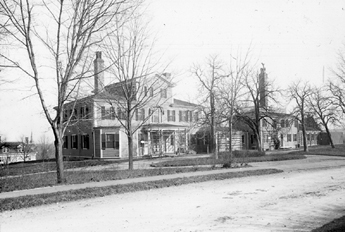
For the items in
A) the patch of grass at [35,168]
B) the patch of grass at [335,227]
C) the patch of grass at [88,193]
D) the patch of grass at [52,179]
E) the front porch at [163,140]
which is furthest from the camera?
the front porch at [163,140]

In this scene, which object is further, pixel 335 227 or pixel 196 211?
pixel 196 211

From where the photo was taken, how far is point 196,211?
29.1 feet

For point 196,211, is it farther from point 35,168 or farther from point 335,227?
point 35,168

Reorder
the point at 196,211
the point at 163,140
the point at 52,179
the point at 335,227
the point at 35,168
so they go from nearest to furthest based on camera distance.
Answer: the point at 335,227 < the point at 196,211 < the point at 52,179 < the point at 35,168 < the point at 163,140


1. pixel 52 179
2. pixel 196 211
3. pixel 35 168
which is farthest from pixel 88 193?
pixel 35 168

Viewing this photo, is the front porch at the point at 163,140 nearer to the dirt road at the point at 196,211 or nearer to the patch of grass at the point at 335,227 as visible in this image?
the dirt road at the point at 196,211

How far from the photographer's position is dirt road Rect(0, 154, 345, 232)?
7.40 m

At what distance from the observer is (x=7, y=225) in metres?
7.80

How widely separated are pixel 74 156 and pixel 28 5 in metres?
27.5

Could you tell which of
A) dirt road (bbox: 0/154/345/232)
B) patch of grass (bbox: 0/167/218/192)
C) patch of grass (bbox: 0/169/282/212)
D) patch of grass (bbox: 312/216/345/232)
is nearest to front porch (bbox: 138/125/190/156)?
patch of grass (bbox: 0/167/218/192)

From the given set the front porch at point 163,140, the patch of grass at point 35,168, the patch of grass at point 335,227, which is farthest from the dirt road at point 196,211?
the front porch at point 163,140

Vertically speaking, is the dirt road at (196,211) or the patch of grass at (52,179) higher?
the patch of grass at (52,179)

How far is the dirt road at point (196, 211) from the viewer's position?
740cm

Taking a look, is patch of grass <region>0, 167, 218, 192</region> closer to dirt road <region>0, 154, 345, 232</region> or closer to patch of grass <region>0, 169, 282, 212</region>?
patch of grass <region>0, 169, 282, 212</region>
